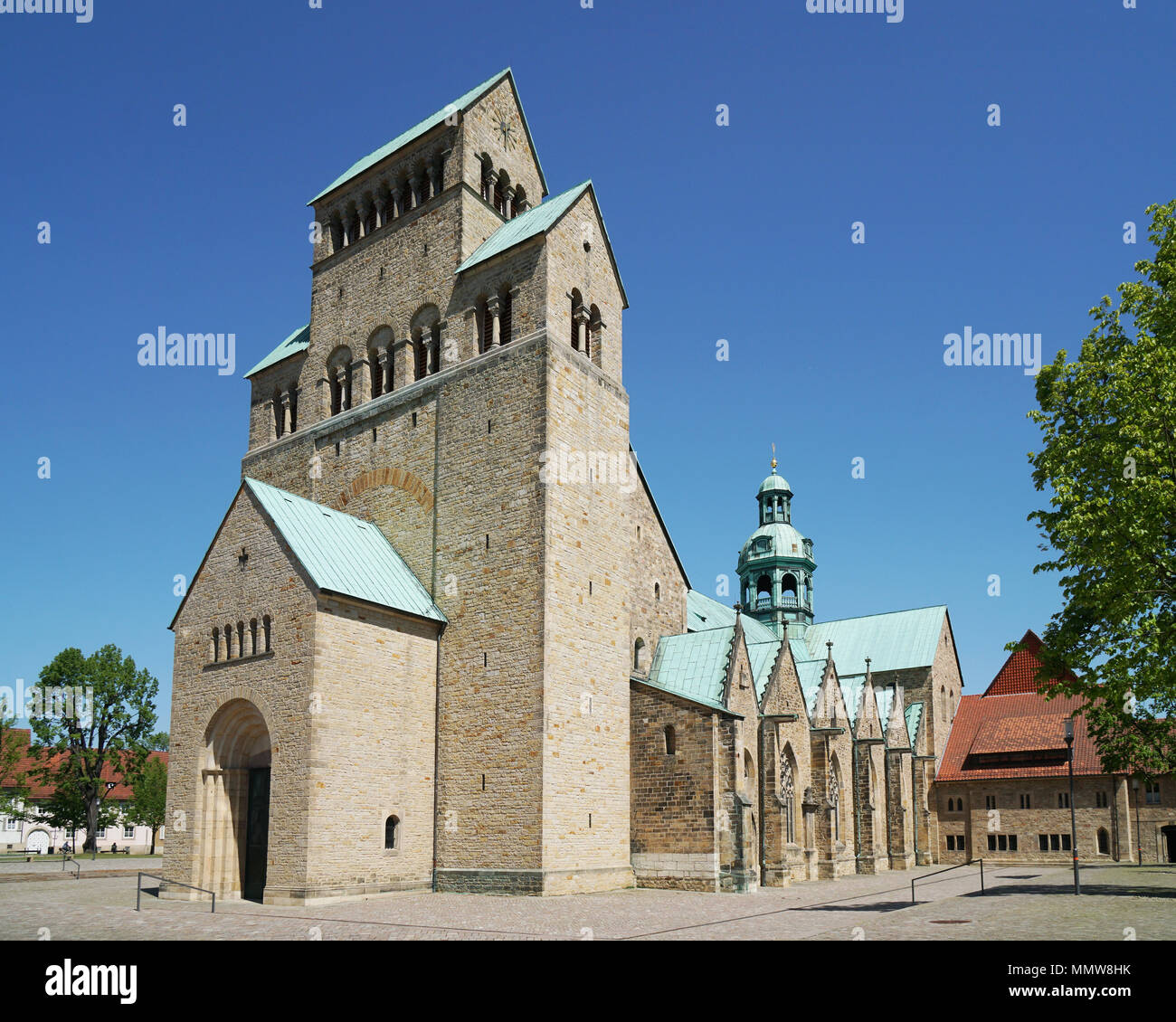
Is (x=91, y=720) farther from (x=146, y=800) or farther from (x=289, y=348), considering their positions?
(x=289, y=348)

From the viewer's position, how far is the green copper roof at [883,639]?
59250 mm

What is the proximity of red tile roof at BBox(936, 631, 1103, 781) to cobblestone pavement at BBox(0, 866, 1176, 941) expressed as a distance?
860 inches

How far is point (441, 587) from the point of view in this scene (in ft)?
105

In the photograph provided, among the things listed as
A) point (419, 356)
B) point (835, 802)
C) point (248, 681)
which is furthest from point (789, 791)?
point (419, 356)

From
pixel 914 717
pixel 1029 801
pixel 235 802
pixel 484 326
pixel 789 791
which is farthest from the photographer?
pixel 914 717

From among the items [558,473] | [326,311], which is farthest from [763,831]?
[326,311]

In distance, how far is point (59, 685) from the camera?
61625mm

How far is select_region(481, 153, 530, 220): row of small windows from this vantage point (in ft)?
120

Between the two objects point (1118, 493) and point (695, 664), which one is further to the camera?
point (695, 664)

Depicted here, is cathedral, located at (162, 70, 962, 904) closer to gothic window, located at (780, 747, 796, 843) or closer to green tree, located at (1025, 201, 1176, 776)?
gothic window, located at (780, 747, 796, 843)

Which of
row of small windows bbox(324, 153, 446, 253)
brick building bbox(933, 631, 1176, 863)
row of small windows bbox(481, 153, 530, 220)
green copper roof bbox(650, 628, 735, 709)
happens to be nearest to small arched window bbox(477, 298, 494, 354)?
row of small windows bbox(481, 153, 530, 220)

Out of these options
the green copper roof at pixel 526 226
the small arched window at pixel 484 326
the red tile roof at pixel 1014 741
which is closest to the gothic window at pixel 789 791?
the red tile roof at pixel 1014 741

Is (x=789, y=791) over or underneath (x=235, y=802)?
underneath

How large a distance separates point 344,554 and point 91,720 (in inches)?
1588
